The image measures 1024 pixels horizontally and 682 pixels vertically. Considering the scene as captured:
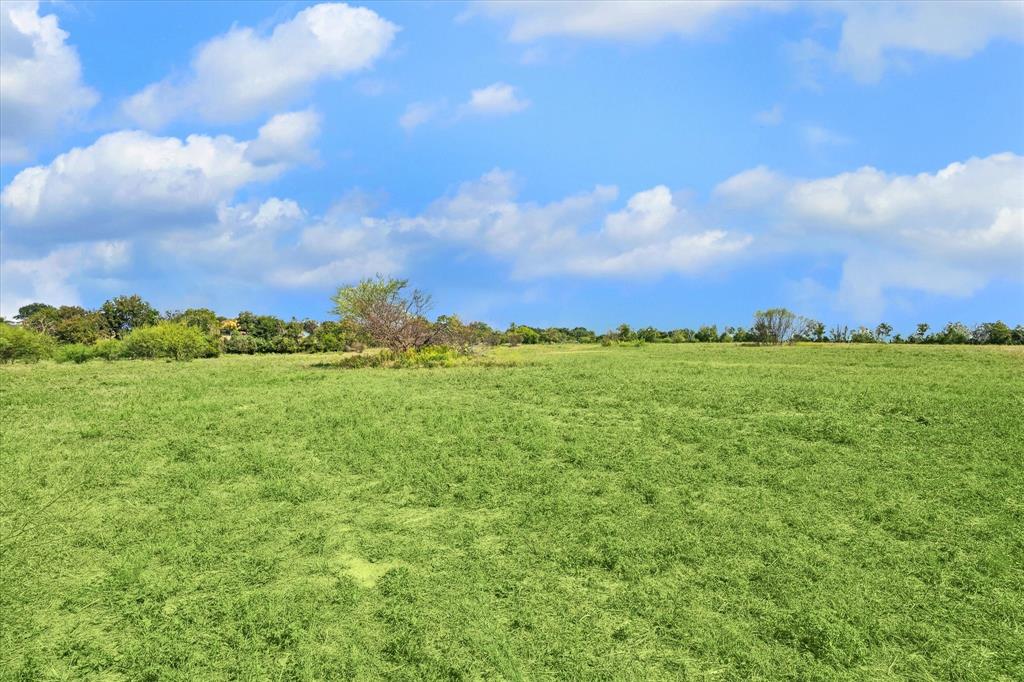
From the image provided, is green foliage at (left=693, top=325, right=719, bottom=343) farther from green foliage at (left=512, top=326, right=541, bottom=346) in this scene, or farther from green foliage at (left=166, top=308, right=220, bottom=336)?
green foliage at (left=166, top=308, right=220, bottom=336)

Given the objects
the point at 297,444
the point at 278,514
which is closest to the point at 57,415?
the point at 297,444

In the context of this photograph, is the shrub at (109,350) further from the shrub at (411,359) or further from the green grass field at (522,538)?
the green grass field at (522,538)

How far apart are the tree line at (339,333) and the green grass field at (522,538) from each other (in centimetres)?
1075

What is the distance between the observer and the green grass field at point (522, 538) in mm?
4555

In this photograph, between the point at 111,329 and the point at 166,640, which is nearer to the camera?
the point at 166,640

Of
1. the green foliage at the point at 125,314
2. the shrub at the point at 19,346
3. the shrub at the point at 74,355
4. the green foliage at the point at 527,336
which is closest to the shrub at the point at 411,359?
the shrub at the point at 74,355

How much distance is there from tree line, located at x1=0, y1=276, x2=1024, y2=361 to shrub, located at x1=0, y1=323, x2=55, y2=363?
0.11 ft

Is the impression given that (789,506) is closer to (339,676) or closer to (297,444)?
(339,676)

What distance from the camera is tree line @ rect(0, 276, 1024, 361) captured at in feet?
70.4

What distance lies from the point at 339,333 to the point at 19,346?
48.4 feet

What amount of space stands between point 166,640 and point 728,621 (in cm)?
433

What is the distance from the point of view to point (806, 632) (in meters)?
4.64

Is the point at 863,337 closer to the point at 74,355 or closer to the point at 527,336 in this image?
the point at 527,336

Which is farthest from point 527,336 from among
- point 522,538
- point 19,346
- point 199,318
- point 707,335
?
point 522,538
